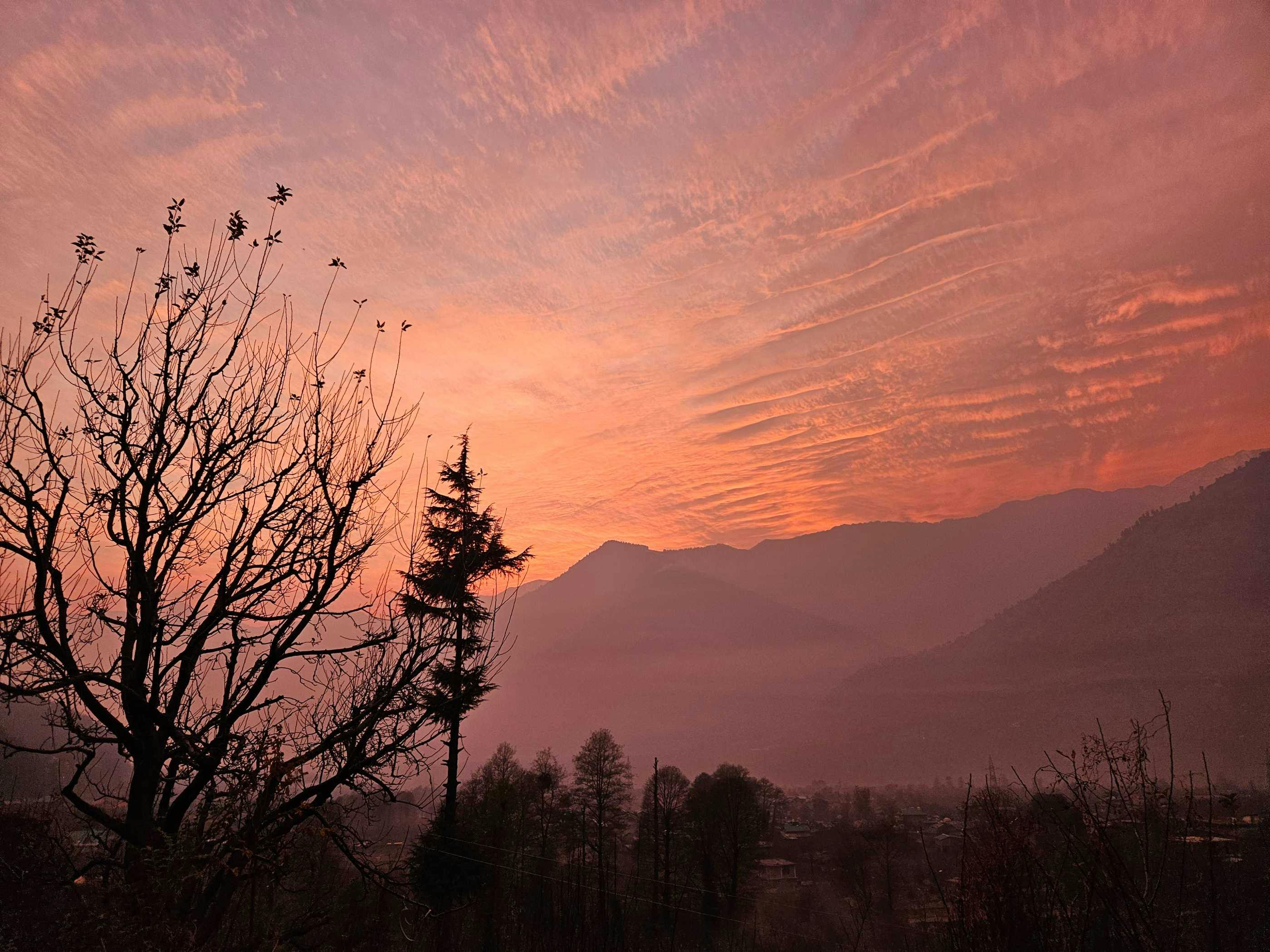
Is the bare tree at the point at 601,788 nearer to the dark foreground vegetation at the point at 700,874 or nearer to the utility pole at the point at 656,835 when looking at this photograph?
the dark foreground vegetation at the point at 700,874

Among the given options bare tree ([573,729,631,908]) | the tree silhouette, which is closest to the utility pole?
bare tree ([573,729,631,908])

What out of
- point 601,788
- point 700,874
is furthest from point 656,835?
point 601,788

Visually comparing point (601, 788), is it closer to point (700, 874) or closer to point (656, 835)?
point (656, 835)

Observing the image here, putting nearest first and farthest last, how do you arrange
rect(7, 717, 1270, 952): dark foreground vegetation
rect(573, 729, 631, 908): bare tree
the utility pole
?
rect(7, 717, 1270, 952): dark foreground vegetation → the utility pole → rect(573, 729, 631, 908): bare tree

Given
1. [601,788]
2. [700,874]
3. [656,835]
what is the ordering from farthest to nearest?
[601,788]
[700,874]
[656,835]

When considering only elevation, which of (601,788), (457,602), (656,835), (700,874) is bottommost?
(700,874)

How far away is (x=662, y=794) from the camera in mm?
46750

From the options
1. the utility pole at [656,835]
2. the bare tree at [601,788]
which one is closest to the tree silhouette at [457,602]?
the utility pole at [656,835]

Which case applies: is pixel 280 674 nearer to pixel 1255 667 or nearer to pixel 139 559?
pixel 139 559

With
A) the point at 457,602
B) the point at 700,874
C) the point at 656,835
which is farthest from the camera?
the point at 700,874

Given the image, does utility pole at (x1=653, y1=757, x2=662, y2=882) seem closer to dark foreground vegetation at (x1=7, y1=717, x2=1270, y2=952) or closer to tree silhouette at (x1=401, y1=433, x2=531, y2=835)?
dark foreground vegetation at (x1=7, y1=717, x2=1270, y2=952)

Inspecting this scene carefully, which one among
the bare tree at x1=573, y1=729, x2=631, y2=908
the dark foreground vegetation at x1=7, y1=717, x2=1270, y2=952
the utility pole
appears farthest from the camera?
the bare tree at x1=573, y1=729, x2=631, y2=908

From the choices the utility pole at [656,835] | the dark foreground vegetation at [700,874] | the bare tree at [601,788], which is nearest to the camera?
the dark foreground vegetation at [700,874]

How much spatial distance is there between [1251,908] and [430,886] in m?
33.1
